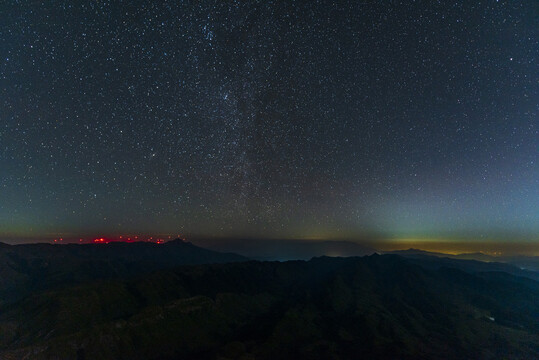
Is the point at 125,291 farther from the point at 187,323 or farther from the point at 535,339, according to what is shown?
the point at 535,339

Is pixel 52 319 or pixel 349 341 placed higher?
pixel 52 319

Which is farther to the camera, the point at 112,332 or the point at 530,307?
the point at 530,307

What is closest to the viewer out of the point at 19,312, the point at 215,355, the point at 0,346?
the point at 215,355

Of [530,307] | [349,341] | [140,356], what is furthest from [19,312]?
Answer: [530,307]

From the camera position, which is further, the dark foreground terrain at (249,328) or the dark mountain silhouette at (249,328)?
the dark mountain silhouette at (249,328)

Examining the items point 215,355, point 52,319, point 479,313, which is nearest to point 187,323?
point 215,355

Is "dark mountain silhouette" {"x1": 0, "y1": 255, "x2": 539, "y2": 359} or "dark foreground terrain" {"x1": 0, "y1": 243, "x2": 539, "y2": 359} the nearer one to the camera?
"dark foreground terrain" {"x1": 0, "y1": 243, "x2": 539, "y2": 359}

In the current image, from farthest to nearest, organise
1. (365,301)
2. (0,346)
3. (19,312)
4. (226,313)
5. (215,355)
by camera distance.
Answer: (365,301) < (226,313) < (19,312) < (0,346) < (215,355)

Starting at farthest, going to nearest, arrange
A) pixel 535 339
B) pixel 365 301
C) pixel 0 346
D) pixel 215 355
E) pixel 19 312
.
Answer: pixel 365 301, pixel 19 312, pixel 535 339, pixel 0 346, pixel 215 355

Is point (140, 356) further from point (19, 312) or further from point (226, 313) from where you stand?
point (19, 312)
